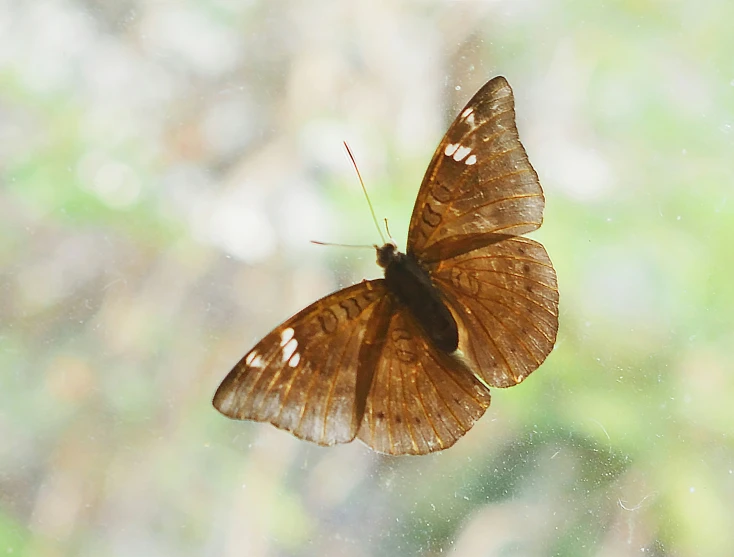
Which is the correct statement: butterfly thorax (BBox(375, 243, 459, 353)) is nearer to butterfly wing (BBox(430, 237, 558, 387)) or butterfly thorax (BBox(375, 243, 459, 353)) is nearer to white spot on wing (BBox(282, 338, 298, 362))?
butterfly wing (BBox(430, 237, 558, 387))

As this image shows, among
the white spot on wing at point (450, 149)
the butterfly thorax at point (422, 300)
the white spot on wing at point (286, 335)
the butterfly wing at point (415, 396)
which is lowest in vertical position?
the butterfly wing at point (415, 396)

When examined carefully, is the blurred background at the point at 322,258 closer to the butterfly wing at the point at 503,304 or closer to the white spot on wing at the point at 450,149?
the butterfly wing at the point at 503,304

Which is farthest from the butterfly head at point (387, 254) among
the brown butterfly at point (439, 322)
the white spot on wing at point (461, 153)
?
the white spot on wing at point (461, 153)

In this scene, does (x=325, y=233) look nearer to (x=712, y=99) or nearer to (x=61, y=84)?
(x=61, y=84)

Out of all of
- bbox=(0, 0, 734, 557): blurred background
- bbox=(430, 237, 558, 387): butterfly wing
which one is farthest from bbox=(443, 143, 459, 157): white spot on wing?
bbox=(0, 0, 734, 557): blurred background

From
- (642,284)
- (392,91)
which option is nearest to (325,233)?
(392,91)

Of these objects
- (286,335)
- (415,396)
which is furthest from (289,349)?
(415,396)
